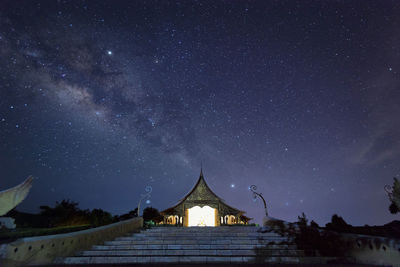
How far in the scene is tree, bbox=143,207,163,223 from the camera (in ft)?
124

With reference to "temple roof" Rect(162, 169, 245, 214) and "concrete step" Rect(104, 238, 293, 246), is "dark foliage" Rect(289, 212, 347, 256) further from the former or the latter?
"temple roof" Rect(162, 169, 245, 214)

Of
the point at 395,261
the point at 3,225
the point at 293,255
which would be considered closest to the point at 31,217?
the point at 3,225

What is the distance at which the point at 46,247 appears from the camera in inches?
270

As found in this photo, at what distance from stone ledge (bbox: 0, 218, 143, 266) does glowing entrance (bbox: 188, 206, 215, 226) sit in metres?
18.6

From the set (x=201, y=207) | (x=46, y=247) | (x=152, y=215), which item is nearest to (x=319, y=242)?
(x=46, y=247)

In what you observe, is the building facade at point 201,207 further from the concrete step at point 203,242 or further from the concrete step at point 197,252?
the concrete step at point 197,252

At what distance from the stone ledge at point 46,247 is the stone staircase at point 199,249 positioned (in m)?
0.30

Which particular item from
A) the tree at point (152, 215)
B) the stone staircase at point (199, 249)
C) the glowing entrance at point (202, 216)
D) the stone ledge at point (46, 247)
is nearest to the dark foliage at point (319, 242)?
the stone staircase at point (199, 249)

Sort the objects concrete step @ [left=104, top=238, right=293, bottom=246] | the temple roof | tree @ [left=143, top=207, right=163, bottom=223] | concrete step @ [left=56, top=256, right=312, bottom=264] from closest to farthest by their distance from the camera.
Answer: concrete step @ [left=56, top=256, right=312, bottom=264] < concrete step @ [left=104, top=238, right=293, bottom=246] < the temple roof < tree @ [left=143, top=207, right=163, bottom=223]

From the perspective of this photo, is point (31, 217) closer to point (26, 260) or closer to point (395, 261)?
point (26, 260)

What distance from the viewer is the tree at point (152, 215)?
124 feet

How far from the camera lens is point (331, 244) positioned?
7.56 meters

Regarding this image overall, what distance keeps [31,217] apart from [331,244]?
39751 millimetres

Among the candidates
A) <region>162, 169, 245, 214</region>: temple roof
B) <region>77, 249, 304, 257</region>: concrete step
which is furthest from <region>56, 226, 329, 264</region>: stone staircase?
<region>162, 169, 245, 214</region>: temple roof
